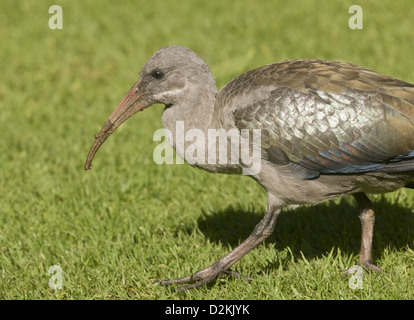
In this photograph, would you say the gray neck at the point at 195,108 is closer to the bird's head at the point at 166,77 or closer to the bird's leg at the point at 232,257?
the bird's head at the point at 166,77

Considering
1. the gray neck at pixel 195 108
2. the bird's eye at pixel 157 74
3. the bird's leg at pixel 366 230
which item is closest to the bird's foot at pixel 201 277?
the bird's leg at pixel 366 230

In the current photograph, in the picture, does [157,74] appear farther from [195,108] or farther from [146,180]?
[146,180]

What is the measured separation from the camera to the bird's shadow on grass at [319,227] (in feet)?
20.0

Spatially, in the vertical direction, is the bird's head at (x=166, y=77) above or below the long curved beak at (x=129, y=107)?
above

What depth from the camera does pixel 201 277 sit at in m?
5.45

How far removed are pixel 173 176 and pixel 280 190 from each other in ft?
9.01

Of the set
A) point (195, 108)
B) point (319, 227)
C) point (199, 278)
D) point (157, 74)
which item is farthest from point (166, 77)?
point (319, 227)

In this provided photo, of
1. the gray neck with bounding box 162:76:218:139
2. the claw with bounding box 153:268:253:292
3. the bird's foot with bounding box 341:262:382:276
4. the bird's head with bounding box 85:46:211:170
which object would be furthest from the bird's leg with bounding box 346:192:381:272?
the bird's head with bounding box 85:46:211:170

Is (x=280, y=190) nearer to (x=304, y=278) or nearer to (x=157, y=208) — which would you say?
(x=304, y=278)

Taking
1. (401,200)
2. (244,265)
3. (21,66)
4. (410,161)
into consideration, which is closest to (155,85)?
(244,265)

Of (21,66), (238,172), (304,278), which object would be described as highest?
(21,66)

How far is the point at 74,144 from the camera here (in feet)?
28.7

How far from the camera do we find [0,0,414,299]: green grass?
223 inches

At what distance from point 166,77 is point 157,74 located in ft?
0.28
